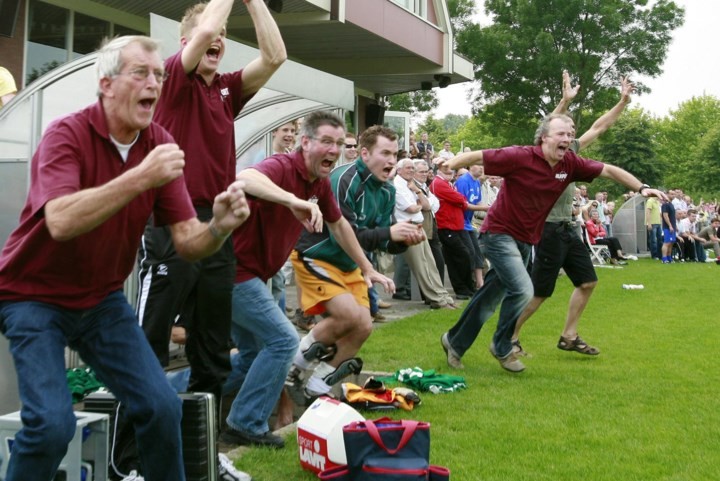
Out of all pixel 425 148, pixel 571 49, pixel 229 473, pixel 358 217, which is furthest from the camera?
pixel 571 49

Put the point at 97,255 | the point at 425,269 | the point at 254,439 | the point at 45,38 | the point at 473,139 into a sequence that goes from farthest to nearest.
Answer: the point at 473,139, the point at 45,38, the point at 425,269, the point at 254,439, the point at 97,255

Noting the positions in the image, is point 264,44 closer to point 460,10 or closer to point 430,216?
point 430,216

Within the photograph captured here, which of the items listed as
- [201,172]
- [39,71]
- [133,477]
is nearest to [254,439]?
[133,477]

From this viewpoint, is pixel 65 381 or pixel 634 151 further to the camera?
pixel 634 151

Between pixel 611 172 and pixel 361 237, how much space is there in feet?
10.1

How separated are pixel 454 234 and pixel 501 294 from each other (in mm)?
6441

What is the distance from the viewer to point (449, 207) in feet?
47.8

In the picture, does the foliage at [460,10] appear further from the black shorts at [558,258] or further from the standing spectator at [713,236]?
the black shorts at [558,258]

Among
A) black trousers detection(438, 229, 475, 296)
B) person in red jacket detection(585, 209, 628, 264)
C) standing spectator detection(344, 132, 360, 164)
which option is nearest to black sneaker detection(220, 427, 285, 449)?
standing spectator detection(344, 132, 360, 164)

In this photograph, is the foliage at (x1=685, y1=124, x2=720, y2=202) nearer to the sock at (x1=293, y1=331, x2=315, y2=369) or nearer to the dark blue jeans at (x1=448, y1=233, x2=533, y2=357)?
the dark blue jeans at (x1=448, y1=233, x2=533, y2=357)

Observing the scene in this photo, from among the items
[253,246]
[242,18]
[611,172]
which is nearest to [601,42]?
[242,18]

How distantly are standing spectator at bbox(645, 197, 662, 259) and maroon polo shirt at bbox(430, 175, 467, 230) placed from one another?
15762 mm

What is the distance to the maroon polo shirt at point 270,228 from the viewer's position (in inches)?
214

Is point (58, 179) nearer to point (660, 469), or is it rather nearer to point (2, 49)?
point (660, 469)
